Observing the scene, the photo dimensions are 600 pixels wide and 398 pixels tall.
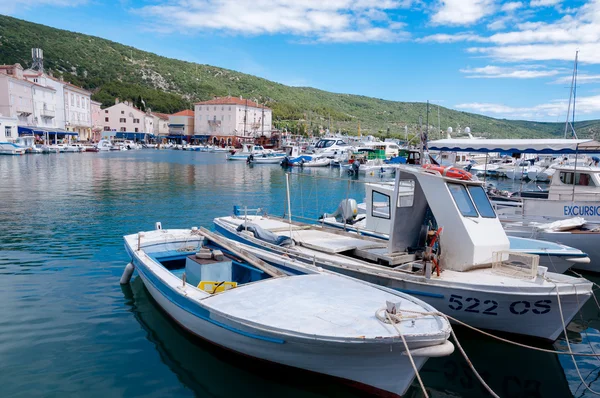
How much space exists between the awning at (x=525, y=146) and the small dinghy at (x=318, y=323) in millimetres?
10890

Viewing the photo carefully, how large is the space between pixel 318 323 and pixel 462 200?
5.16m

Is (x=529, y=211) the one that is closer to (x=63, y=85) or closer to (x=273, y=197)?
(x=273, y=197)

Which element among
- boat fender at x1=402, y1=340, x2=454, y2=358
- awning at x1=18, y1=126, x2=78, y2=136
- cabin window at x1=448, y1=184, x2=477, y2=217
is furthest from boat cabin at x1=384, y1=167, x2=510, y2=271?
awning at x1=18, y1=126, x2=78, y2=136

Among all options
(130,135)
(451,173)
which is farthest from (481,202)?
(130,135)

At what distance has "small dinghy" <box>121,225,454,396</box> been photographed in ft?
21.2

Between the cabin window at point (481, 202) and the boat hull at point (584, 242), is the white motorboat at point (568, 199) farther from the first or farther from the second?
the cabin window at point (481, 202)

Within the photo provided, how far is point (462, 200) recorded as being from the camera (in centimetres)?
1005

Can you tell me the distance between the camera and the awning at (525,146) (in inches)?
598

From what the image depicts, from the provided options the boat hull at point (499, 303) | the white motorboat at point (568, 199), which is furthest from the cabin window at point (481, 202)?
the white motorboat at point (568, 199)

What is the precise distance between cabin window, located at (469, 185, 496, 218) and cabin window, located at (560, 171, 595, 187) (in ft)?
33.6

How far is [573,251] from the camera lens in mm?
11930

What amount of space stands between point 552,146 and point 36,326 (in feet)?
56.2

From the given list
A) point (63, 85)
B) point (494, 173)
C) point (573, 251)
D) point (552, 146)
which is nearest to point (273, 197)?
point (552, 146)

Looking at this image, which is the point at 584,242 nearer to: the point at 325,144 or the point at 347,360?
the point at 347,360
